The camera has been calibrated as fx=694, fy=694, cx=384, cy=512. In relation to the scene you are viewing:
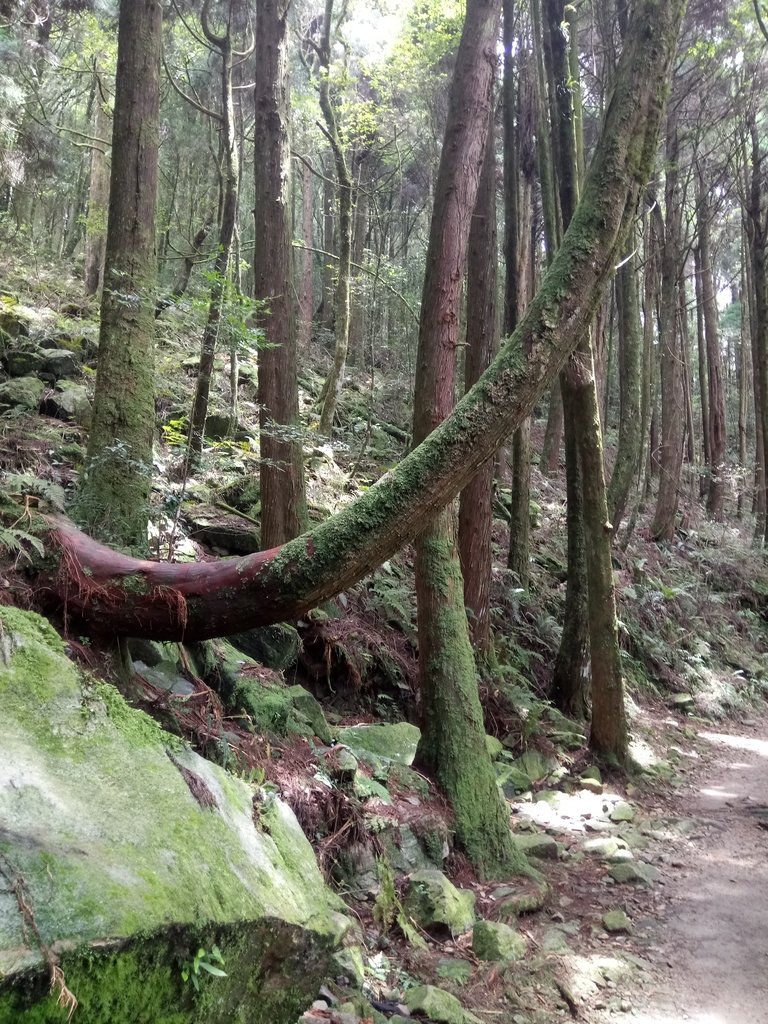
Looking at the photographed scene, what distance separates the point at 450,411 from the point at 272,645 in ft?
9.10

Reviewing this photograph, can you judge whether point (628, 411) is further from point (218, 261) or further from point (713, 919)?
point (713, 919)

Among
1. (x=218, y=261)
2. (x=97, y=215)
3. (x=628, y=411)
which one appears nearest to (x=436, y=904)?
(x=218, y=261)

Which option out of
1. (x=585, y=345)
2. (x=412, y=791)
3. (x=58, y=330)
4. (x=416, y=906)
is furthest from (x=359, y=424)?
(x=416, y=906)

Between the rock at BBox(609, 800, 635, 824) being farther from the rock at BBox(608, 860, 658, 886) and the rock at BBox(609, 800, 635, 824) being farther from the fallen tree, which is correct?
the fallen tree

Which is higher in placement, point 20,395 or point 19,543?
point 20,395

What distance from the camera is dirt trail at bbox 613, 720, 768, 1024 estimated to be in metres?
3.91

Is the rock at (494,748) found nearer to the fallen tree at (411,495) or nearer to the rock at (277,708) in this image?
the rock at (277,708)

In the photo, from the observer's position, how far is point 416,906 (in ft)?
14.6

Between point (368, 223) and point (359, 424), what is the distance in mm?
12214

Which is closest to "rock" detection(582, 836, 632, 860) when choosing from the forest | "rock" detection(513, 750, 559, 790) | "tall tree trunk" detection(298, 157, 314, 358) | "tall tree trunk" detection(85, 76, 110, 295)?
the forest

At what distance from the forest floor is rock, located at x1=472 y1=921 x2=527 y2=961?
598 mm

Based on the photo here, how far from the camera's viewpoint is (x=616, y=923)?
15.8 ft

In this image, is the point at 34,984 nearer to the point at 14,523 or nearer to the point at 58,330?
the point at 14,523

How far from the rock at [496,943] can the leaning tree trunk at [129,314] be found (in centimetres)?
367
